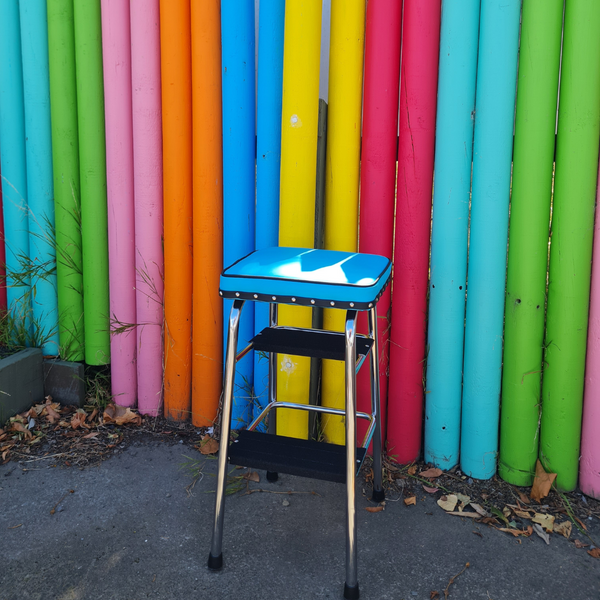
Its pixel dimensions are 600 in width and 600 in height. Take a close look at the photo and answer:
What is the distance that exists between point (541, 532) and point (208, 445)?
60.5 inches

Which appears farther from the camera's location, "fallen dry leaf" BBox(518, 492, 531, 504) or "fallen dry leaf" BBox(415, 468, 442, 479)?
"fallen dry leaf" BBox(415, 468, 442, 479)

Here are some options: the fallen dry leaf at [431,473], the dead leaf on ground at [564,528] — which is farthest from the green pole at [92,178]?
the dead leaf on ground at [564,528]

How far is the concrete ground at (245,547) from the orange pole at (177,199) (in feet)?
1.84

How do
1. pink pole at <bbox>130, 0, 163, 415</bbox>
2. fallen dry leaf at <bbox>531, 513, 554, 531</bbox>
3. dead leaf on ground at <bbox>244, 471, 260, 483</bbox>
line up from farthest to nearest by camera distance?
pink pole at <bbox>130, 0, 163, 415</bbox>, dead leaf on ground at <bbox>244, 471, 260, 483</bbox>, fallen dry leaf at <bbox>531, 513, 554, 531</bbox>

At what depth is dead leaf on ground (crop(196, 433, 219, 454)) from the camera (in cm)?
289

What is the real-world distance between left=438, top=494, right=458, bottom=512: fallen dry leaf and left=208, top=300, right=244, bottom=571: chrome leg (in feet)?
3.20

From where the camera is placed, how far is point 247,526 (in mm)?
2373

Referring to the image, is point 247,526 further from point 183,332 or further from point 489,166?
point 489,166

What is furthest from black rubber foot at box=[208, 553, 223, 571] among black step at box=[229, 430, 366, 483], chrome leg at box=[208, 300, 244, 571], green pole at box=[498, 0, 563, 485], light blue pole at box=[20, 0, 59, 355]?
light blue pole at box=[20, 0, 59, 355]

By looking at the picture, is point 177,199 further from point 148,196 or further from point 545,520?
point 545,520

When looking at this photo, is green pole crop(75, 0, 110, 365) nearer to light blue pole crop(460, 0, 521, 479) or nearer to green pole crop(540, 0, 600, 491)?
light blue pole crop(460, 0, 521, 479)

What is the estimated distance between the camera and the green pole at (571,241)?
226cm

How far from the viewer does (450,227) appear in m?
2.52

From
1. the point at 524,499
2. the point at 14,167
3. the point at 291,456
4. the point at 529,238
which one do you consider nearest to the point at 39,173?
the point at 14,167
